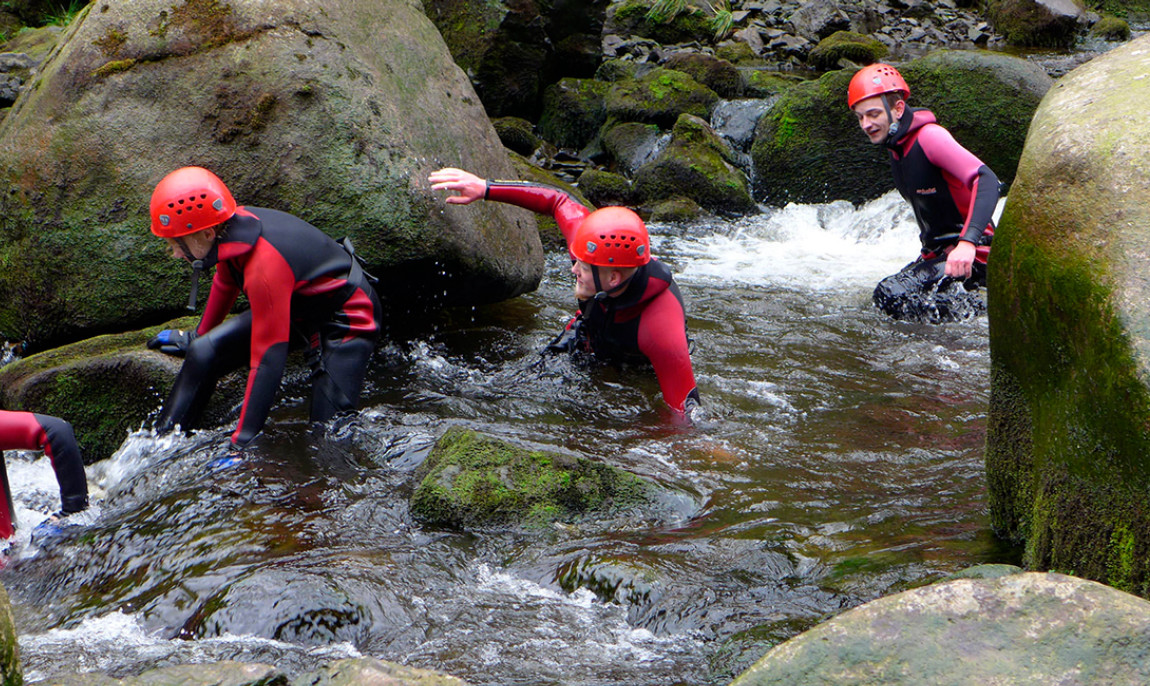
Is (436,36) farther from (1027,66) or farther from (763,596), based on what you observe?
(1027,66)

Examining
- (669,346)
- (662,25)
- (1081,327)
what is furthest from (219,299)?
(662,25)

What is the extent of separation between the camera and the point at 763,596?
3.70 metres

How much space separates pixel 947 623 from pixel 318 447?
11.9 feet

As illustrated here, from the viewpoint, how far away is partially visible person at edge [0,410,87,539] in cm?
429

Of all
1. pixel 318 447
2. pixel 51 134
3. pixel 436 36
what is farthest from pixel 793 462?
pixel 51 134

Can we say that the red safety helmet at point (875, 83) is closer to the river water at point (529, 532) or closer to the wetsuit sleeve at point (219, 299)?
the river water at point (529, 532)

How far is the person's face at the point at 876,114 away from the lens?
7.13 m

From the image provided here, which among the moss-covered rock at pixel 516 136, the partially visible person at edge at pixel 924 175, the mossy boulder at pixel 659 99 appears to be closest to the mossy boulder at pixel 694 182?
the mossy boulder at pixel 659 99

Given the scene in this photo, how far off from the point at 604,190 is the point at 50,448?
7.71 metres

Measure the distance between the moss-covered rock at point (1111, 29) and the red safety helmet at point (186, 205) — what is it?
1741 cm

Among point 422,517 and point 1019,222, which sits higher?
point 1019,222

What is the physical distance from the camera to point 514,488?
4.36 metres

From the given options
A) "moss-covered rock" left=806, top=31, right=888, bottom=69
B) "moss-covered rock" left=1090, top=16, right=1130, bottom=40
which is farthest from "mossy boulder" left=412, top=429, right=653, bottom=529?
"moss-covered rock" left=1090, top=16, right=1130, bottom=40

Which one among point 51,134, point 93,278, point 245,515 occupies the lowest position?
point 245,515
